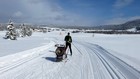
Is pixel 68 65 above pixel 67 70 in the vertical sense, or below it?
below

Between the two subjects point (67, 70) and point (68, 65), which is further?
point (68, 65)

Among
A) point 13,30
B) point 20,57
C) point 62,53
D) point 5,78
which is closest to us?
point 5,78

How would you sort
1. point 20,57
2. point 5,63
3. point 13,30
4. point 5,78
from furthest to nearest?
point 13,30 → point 20,57 → point 5,63 → point 5,78

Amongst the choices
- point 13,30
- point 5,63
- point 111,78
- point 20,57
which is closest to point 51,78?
point 111,78

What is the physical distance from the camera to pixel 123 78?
9.42 m

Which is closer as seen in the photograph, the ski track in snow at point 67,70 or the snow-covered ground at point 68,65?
Answer: the ski track in snow at point 67,70

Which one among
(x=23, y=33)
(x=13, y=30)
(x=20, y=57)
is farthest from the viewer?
(x=23, y=33)

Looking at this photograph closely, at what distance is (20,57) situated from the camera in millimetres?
16750

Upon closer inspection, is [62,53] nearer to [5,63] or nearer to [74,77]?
[5,63]

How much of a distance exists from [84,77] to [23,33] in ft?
274

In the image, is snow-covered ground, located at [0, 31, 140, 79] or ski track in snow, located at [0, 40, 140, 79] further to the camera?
snow-covered ground, located at [0, 31, 140, 79]

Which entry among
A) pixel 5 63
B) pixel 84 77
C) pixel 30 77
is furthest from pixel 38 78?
pixel 5 63

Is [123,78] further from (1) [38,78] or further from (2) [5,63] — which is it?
(2) [5,63]

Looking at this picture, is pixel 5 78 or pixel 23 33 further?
pixel 23 33
